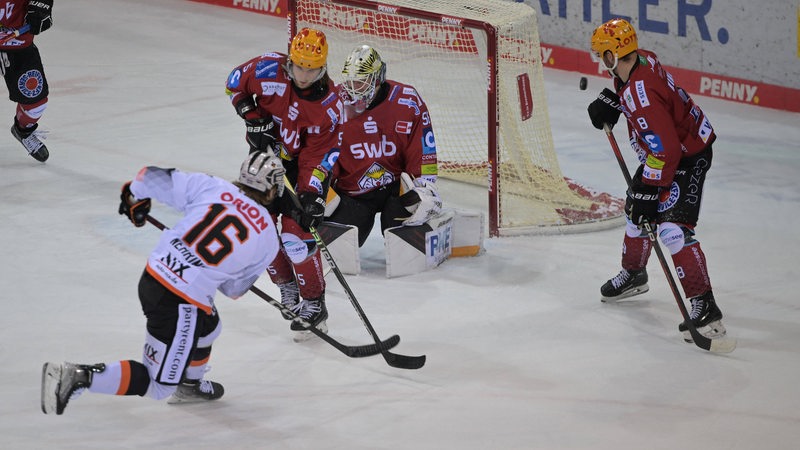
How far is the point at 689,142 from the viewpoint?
4.92 m

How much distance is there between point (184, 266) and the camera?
3928 millimetres

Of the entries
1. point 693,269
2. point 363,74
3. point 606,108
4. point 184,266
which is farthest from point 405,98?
point 184,266

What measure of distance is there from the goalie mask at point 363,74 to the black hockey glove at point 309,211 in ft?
2.36

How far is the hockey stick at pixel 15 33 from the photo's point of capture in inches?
274

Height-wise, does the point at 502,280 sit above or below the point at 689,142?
below

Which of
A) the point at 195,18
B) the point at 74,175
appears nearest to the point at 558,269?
the point at 74,175

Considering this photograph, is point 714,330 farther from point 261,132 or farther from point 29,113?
point 29,113

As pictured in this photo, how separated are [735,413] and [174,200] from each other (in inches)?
87.2

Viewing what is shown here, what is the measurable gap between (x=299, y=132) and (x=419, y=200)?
80 cm

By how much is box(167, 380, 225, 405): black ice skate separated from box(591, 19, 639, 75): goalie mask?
6.76ft

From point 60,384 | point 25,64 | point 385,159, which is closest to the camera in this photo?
point 60,384

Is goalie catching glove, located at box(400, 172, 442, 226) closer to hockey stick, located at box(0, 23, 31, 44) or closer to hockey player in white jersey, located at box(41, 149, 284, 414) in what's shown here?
hockey player in white jersey, located at box(41, 149, 284, 414)

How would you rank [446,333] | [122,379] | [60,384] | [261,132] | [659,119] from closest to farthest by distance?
[60,384] → [122,379] → [659,119] → [446,333] → [261,132]

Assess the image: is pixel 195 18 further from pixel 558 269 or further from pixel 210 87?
pixel 558 269
